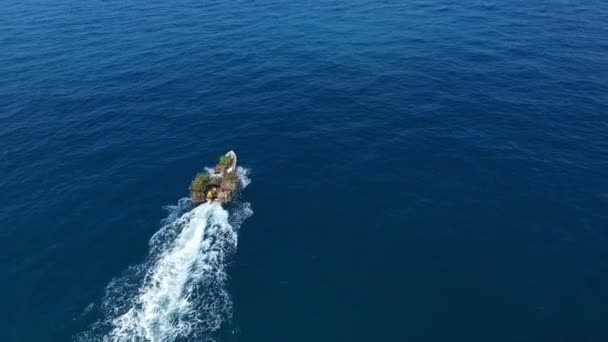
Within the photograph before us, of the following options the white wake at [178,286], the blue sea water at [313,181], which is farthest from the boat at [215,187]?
the blue sea water at [313,181]

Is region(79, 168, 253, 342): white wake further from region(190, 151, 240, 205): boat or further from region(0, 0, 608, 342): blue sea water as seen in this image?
region(190, 151, 240, 205): boat

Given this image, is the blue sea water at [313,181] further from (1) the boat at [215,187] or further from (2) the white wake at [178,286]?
(1) the boat at [215,187]

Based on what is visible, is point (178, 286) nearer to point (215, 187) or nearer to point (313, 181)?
point (215, 187)

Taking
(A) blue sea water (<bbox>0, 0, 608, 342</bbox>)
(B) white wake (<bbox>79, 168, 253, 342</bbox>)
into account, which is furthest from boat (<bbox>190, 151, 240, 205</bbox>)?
(A) blue sea water (<bbox>0, 0, 608, 342</bbox>)

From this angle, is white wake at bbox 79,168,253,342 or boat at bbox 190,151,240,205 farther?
boat at bbox 190,151,240,205

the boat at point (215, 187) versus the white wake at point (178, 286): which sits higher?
the boat at point (215, 187)

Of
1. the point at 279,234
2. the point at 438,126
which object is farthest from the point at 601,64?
the point at 279,234
